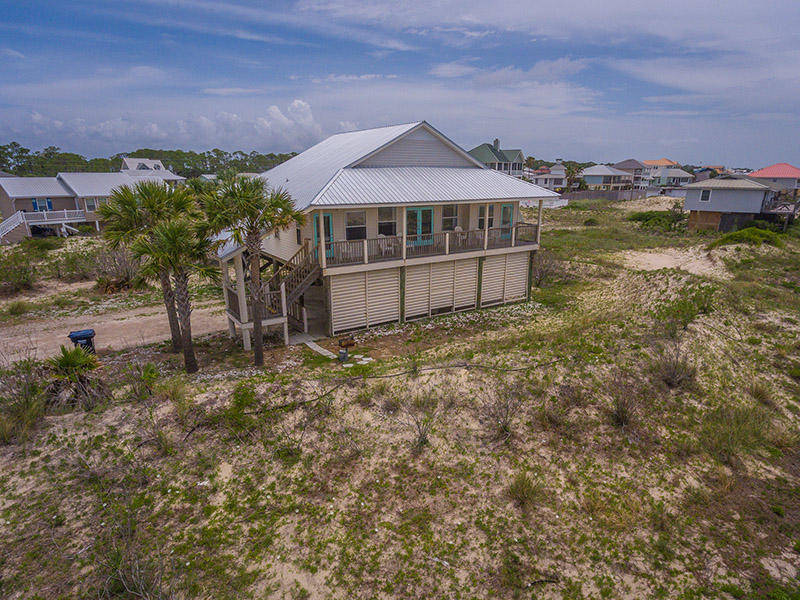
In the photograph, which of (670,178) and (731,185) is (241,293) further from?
(670,178)

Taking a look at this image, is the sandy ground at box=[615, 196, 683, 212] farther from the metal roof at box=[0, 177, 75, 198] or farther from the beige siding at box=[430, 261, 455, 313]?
the metal roof at box=[0, 177, 75, 198]

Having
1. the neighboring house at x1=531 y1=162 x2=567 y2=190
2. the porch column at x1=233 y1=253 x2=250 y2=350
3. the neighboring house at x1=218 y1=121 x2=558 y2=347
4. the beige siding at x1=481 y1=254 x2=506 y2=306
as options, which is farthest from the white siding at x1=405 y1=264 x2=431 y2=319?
the neighboring house at x1=531 y1=162 x2=567 y2=190

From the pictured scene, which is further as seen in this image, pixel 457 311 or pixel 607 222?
pixel 607 222

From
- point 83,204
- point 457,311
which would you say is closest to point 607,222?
point 457,311

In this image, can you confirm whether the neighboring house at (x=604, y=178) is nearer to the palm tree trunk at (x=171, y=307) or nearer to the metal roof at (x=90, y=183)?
the metal roof at (x=90, y=183)

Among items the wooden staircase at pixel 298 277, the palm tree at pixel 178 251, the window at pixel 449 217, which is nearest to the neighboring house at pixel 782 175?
the window at pixel 449 217

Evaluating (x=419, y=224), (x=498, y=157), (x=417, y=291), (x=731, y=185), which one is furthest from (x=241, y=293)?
(x=498, y=157)

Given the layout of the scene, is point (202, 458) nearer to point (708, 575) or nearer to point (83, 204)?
point (708, 575)
